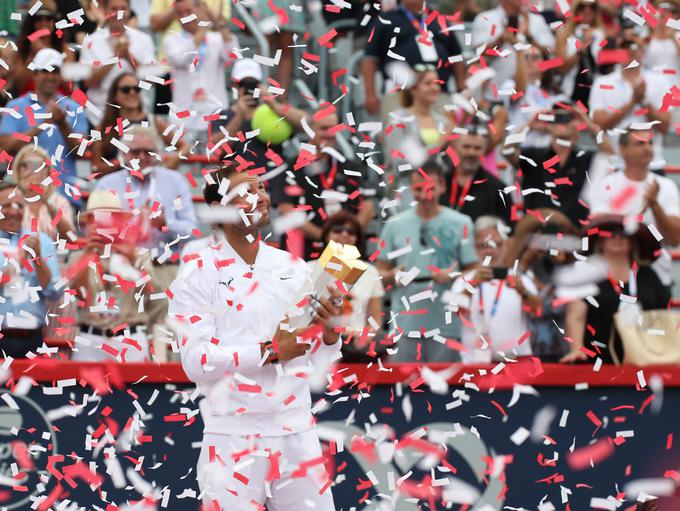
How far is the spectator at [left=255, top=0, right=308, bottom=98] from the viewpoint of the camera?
35.1 ft

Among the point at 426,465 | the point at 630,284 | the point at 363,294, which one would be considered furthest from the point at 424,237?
the point at 426,465

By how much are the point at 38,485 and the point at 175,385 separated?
988mm

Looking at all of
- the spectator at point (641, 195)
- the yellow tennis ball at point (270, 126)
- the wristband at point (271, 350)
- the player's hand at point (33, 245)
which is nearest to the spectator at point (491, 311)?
the spectator at point (641, 195)

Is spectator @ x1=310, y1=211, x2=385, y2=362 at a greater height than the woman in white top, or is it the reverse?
the woman in white top

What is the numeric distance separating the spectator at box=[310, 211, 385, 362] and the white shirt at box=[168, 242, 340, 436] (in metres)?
2.27

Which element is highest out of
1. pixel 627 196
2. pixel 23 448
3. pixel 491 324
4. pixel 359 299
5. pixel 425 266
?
pixel 627 196

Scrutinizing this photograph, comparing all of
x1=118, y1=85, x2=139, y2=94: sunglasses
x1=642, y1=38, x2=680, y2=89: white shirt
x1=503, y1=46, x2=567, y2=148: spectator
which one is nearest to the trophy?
Result: x1=118, y1=85, x2=139, y2=94: sunglasses

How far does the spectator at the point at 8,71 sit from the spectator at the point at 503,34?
365cm

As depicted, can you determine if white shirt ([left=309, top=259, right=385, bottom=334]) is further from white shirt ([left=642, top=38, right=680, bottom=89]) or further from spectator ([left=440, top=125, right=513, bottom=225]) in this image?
white shirt ([left=642, top=38, right=680, bottom=89])

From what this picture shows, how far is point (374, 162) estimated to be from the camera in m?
10.3

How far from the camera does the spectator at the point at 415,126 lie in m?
9.73

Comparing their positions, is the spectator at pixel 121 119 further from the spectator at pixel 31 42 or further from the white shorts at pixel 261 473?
the white shorts at pixel 261 473

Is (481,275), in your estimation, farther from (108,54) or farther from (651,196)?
(108,54)

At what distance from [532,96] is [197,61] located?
2.64m
